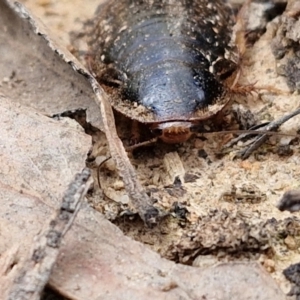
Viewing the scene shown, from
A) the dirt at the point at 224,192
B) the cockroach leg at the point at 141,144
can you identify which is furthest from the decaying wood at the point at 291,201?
the cockroach leg at the point at 141,144

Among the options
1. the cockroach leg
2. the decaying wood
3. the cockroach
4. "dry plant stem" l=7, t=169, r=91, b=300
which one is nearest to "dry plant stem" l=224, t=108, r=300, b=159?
the cockroach

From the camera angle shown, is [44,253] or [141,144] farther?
[141,144]

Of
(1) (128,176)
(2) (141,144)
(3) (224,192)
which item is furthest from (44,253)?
(2) (141,144)

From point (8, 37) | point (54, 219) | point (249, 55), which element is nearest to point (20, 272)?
point (54, 219)

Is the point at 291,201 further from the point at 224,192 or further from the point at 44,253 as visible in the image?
the point at 44,253

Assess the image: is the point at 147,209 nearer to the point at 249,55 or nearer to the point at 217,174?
the point at 217,174

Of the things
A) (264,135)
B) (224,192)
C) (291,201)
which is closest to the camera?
(291,201)

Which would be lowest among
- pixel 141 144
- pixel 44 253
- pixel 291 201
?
pixel 141 144
